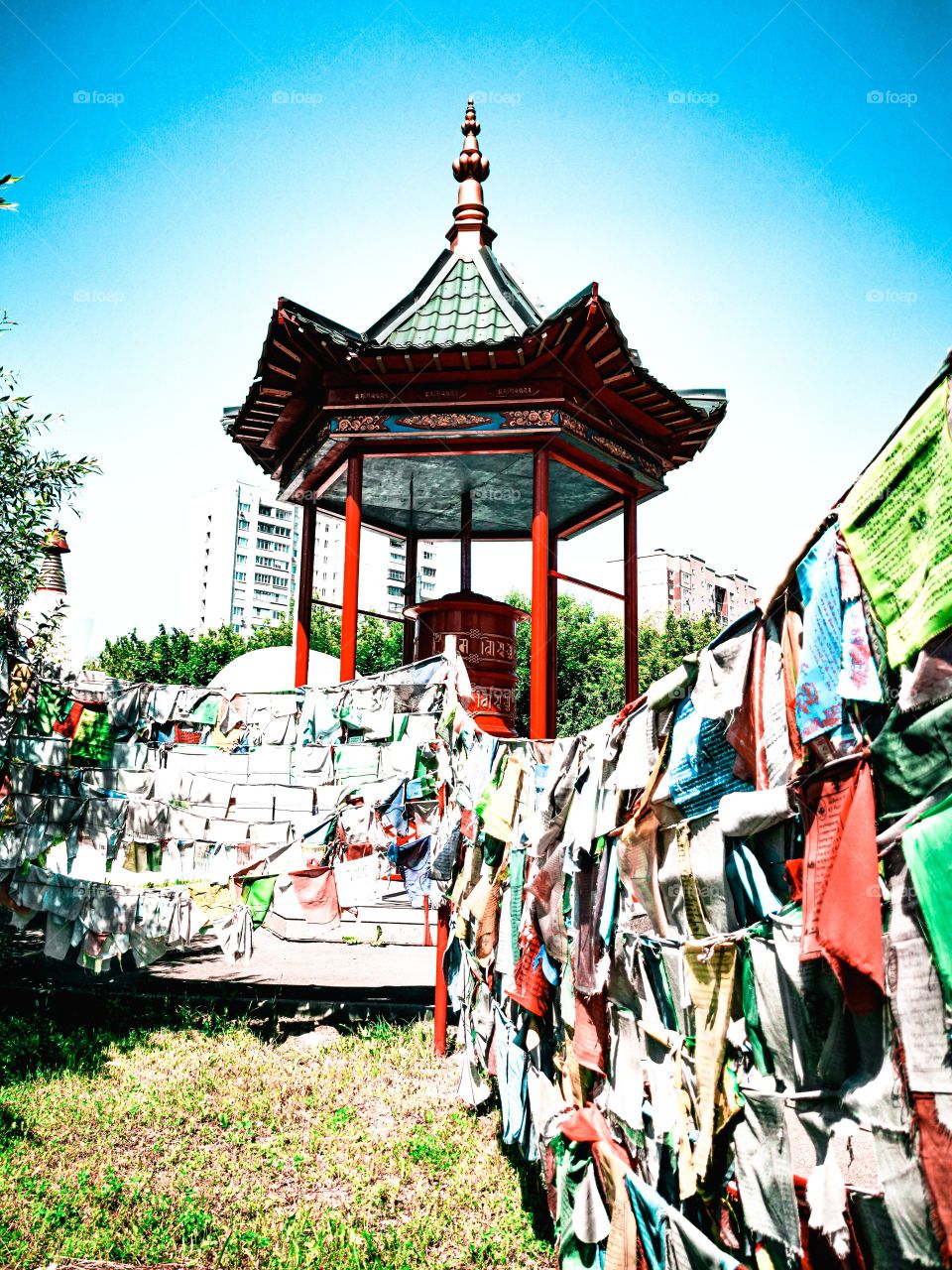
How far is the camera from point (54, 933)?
859cm

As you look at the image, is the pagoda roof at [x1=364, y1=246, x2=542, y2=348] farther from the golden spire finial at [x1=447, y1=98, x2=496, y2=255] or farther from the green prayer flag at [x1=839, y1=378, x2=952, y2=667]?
the green prayer flag at [x1=839, y1=378, x2=952, y2=667]

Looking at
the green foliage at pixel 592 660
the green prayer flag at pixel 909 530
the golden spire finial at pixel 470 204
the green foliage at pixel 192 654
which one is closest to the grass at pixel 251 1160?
the green prayer flag at pixel 909 530

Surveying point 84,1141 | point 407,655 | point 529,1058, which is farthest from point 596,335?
point 84,1141

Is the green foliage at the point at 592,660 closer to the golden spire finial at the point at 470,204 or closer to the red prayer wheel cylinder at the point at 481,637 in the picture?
the red prayer wheel cylinder at the point at 481,637

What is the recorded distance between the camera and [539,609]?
31.7 ft

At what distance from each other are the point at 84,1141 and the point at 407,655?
7132mm

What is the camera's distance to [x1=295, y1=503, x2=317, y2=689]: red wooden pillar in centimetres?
1116

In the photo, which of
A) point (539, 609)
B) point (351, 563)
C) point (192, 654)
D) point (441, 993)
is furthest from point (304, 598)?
point (192, 654)

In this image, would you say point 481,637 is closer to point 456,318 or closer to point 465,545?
point 465,545

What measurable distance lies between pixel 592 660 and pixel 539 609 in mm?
29278

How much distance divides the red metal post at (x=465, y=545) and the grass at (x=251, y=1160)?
7.18 m

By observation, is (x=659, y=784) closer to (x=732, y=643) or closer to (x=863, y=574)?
(x=732, y=643)

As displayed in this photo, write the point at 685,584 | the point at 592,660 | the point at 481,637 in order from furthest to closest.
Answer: the point at 685,584 < the point at 592,660 < the point at 481,637

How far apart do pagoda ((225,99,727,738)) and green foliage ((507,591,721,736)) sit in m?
24.2
